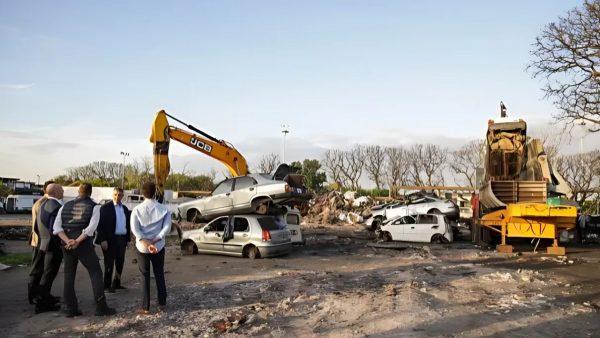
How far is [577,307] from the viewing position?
25.9ft

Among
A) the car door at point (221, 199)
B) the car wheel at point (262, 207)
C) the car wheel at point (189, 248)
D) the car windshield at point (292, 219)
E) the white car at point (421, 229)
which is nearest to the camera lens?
the car wheel at point (189, 248)

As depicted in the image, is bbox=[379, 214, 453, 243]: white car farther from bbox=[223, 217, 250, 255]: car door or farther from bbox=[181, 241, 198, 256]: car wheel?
bbox=[181, 241, 198, 256]: car wheel

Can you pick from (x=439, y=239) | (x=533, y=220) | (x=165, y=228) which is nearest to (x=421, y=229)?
(x=439, y=239)

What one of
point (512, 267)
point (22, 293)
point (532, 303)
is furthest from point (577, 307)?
point (22, 293)

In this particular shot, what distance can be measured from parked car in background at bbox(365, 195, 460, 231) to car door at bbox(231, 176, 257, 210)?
8.86 metres

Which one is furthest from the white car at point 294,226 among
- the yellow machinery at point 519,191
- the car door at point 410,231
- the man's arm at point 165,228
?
the man's arm at point 165,228

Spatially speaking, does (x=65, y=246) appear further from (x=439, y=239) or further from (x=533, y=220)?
(x=439, y=239)

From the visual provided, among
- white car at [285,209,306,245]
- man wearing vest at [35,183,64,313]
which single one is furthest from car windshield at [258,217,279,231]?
man wearing vest at [35,183,64,313]

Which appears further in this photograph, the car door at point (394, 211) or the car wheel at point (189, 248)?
the car door at point (394, 211)

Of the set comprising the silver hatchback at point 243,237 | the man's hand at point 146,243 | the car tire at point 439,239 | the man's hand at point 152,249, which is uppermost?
the man's hand at point 146,243

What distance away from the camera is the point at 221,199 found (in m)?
16.8

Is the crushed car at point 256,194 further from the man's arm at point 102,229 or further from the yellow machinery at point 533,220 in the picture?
the man's arm at point 102,229

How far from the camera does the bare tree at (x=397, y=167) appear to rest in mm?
58906

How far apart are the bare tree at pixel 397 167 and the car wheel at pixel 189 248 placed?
45.4 metres
